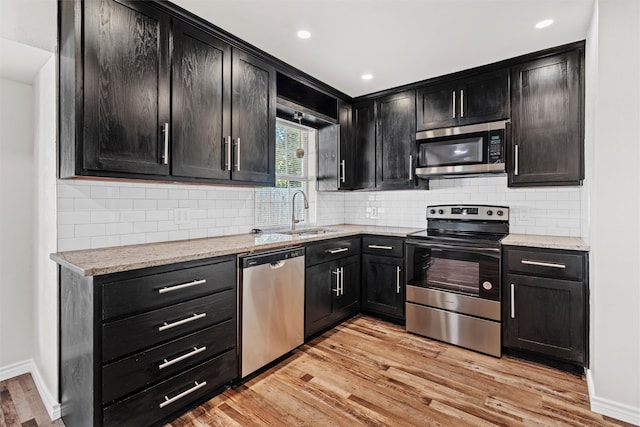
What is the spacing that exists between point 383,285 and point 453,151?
1.52 meters

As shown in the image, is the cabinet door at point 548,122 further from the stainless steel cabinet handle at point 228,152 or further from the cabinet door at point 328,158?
the stainless steel cabinet handle at point 228,152

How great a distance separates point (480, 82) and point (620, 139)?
4.51ft

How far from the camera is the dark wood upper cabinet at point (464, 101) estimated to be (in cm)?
283

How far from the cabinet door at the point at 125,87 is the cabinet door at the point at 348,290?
1913mm

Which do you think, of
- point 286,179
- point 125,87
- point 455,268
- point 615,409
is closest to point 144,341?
point 125,87

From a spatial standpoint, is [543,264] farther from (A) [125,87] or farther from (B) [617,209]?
(A) [125,87]

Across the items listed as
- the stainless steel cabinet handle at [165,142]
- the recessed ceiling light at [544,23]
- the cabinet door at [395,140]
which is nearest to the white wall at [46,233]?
the stainless steel cabinet handle at [165,142]

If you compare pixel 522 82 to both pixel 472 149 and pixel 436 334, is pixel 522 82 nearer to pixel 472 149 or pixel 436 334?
pixel 472 149

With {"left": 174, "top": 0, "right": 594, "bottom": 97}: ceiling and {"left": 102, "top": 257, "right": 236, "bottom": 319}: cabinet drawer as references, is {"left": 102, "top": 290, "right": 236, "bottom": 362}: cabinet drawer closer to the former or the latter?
{"left": 102, "top": 257, "right": 236, "bottom": 319}: cabinet drawer

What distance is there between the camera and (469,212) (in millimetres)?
3207

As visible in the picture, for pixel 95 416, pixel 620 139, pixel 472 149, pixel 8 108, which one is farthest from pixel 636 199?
pixel 8 108

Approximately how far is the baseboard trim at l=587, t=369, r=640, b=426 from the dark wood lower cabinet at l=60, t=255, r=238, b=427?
88.7 inches

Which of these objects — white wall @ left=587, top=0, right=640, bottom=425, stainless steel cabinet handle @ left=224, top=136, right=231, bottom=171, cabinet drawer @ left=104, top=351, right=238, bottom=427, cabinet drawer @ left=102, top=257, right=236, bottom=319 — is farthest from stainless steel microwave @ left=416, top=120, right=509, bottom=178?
cabinet drawer @ left=104, top=351, right=238, bottom=427

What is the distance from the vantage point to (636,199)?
179 centimetres
